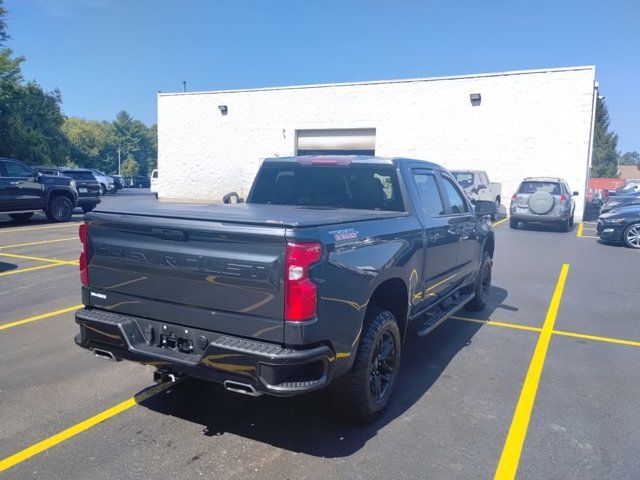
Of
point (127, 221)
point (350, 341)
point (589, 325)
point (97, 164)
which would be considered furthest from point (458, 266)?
point (97, 164)

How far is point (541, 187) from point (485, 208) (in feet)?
43.5

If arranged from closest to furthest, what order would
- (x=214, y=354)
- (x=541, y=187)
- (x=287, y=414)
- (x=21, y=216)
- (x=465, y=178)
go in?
(x=214, y=354), (x=287, y=414), (x=21, y=216), (x=541, y=187), (x=465, y=178)

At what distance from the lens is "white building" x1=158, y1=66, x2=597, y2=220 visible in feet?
71.9

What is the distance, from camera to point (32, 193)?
1523 centimetres

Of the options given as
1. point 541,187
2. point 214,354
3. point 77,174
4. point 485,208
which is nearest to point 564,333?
point 485,208

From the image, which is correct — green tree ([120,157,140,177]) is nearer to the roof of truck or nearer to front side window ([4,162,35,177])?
front side window ([4,162,35,177])

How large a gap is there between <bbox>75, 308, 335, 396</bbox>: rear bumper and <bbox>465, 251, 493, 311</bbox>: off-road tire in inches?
160

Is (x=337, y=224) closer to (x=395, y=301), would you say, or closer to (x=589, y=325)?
(x=395, y=301)

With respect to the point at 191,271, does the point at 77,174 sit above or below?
above

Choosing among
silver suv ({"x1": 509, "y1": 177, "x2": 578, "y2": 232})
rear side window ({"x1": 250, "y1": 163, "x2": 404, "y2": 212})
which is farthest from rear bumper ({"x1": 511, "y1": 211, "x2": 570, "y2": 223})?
rear side window ({"x1": 250, "y1": 163, "x2": 404, "y2": 212})

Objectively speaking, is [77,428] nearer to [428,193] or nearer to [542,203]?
[428,193]

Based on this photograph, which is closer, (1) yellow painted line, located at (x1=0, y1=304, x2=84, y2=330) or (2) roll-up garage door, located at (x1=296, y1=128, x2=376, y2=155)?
(1) yellow painted line, located at (x1=0, y1=304, x2=84, y2=330)

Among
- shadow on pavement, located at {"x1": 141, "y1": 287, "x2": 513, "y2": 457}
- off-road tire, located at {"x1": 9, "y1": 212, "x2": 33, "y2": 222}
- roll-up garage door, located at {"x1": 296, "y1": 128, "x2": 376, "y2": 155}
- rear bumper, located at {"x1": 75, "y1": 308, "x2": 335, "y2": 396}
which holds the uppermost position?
roll-up garage door, located at {"x1": 296, "y1": 128, "x2": 376, "y2": 155}

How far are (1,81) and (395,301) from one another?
1378 inches
